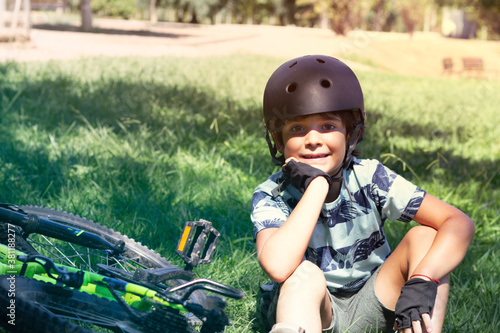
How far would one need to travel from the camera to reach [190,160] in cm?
471

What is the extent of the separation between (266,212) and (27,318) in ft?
2.87

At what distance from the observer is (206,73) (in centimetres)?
1142

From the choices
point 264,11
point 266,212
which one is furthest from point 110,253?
point 264,11

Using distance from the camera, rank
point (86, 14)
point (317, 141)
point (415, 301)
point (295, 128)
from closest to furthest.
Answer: point (415, 301)
point (317, 141)
point (295, 128)
point (86, 14)

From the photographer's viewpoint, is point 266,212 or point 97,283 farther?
point 266,212

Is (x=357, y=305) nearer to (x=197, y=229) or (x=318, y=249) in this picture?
(x=318, y=249)

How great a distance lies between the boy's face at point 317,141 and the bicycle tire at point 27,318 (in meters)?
1.01

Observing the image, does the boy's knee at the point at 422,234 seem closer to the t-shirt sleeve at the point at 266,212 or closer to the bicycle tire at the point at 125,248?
the t-shirt sleeve at the point at 266,212

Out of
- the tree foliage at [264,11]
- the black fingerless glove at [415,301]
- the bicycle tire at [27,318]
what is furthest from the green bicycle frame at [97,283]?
the tree foliage at [264,11]

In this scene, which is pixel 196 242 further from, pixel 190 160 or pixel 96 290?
pixel 190 160

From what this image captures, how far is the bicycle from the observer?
1.71 m

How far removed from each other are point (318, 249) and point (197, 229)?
512 mm

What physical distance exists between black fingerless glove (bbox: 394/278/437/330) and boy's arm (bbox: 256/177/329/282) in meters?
0.38

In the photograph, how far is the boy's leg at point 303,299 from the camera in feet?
6.31
